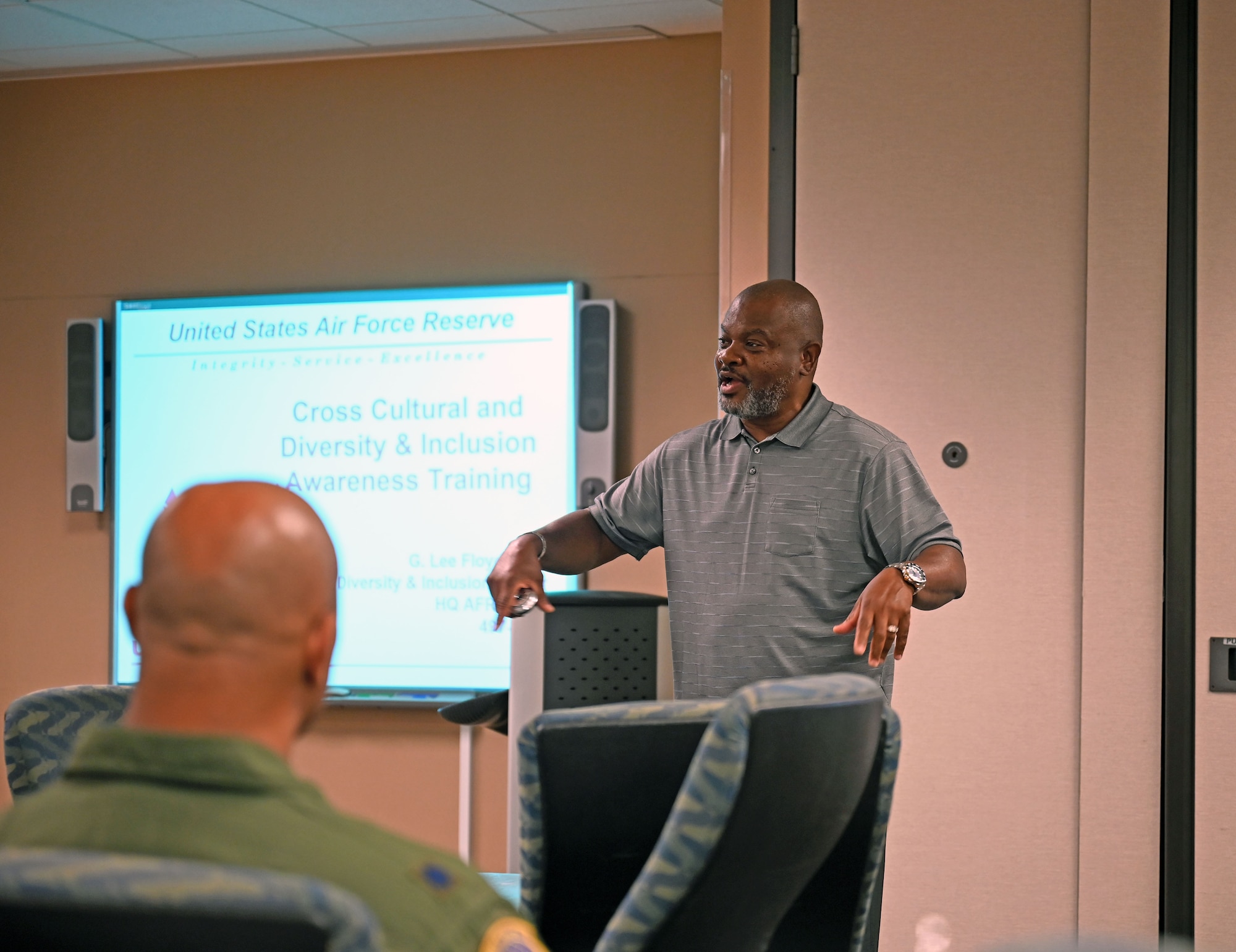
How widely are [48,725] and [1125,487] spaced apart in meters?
2.39

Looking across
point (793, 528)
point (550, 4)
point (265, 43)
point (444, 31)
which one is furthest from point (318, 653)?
point (265, 43)

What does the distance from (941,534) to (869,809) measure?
1066mm

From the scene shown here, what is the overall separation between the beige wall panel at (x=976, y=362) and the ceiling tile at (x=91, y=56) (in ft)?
7.98

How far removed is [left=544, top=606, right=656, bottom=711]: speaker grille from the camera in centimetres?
238

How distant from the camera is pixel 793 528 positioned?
2.35 meters

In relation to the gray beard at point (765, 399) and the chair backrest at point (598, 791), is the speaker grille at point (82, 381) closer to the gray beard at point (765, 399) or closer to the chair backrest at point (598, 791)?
the gray beard at point (765, 399)

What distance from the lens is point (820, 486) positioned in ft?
7.73

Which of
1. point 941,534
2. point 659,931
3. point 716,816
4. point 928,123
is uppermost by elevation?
point 928,123

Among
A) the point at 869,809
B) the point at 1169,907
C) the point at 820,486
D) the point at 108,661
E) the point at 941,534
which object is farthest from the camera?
the point at 108,661

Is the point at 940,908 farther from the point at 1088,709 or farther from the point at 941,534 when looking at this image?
the point at 941,534

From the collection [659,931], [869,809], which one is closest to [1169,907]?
[869,809]

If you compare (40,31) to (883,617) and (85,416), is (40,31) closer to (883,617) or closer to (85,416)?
(85,416)

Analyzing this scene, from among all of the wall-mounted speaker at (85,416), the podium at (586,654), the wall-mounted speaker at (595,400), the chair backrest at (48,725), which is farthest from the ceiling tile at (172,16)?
the chair backrest at (48,725)

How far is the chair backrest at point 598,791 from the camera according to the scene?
3.59 ft
